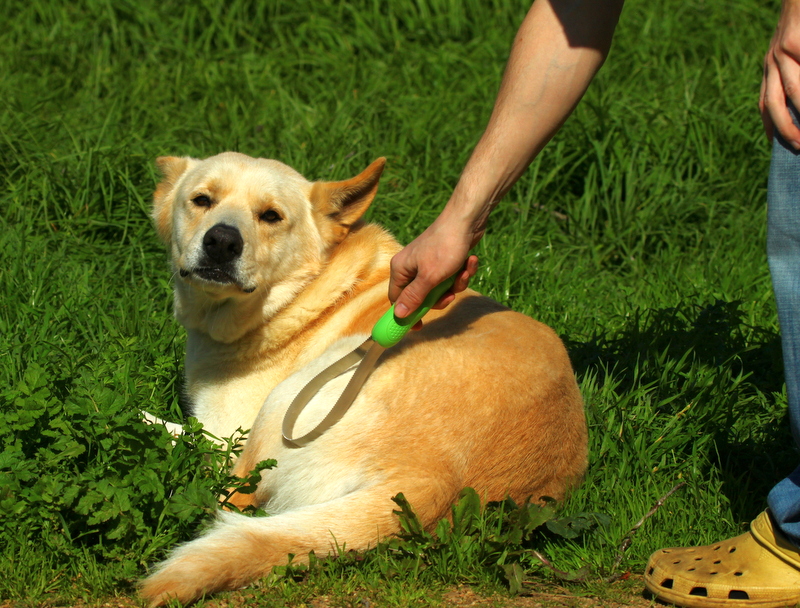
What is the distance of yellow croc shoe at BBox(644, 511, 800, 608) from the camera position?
2221 millimetres

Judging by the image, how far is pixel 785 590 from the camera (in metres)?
2.21

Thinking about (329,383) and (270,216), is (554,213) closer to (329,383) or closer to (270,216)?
(270,216)

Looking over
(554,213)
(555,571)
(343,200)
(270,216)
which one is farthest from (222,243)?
(554,213)

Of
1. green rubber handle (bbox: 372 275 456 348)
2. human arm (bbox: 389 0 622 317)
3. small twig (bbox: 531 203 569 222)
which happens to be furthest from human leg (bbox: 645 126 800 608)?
small twig (bbox: 531 203 569 222)

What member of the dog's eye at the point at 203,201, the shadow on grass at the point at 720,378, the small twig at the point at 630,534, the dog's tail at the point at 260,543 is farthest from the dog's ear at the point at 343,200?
the small twig at the point at 630,534

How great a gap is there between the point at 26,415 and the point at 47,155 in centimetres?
281

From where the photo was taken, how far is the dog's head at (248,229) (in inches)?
126

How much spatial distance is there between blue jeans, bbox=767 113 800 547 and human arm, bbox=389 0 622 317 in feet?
2.00

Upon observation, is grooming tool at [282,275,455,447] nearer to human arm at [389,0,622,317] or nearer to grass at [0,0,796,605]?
human arm at [389,0,622,317]

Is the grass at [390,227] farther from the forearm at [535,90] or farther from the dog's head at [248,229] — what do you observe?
the forearm at [535,90]

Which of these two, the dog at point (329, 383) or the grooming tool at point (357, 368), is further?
the grooming tool at point (357, 368)

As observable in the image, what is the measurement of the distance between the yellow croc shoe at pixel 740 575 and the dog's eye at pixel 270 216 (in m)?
2.03

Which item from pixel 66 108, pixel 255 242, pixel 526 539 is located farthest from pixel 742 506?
pixel 66 108

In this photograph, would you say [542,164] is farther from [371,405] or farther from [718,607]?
[718,607]
